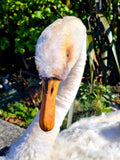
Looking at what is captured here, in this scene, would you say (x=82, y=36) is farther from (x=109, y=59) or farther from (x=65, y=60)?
(x=109, y=59)

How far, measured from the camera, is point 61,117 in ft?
5.73

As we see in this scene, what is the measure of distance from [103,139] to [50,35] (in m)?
0.84

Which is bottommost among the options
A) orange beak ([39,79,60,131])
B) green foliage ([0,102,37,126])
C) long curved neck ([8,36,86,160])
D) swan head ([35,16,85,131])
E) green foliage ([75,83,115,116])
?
green foliage ([0,102,37,126])

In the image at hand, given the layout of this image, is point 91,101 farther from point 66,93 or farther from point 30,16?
point 66,93

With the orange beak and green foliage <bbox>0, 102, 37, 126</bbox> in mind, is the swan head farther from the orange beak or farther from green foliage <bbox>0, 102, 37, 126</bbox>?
green foliage <bbox>0, 102, 37, 126</bbox>

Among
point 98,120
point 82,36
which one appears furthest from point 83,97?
point 82,36

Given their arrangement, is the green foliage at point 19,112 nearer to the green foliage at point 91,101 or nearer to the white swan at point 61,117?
the green foliage at point 91,101

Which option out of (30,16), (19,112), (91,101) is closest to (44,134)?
(91,101)

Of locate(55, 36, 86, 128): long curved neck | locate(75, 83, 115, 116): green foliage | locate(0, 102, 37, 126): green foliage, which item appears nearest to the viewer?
locate(55, 36, 86, 128): long curved neck

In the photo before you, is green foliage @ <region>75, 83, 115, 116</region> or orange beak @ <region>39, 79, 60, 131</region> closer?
orange beak @ <region>39, 79, 60, 131</region>

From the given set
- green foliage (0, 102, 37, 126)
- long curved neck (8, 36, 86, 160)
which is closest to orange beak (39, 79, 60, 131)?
long curved neck (8, 36, 86, 160)

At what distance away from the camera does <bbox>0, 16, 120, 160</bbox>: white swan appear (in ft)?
4.11

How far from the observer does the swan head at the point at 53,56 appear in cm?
123

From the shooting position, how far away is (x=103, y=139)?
1.63 metres
